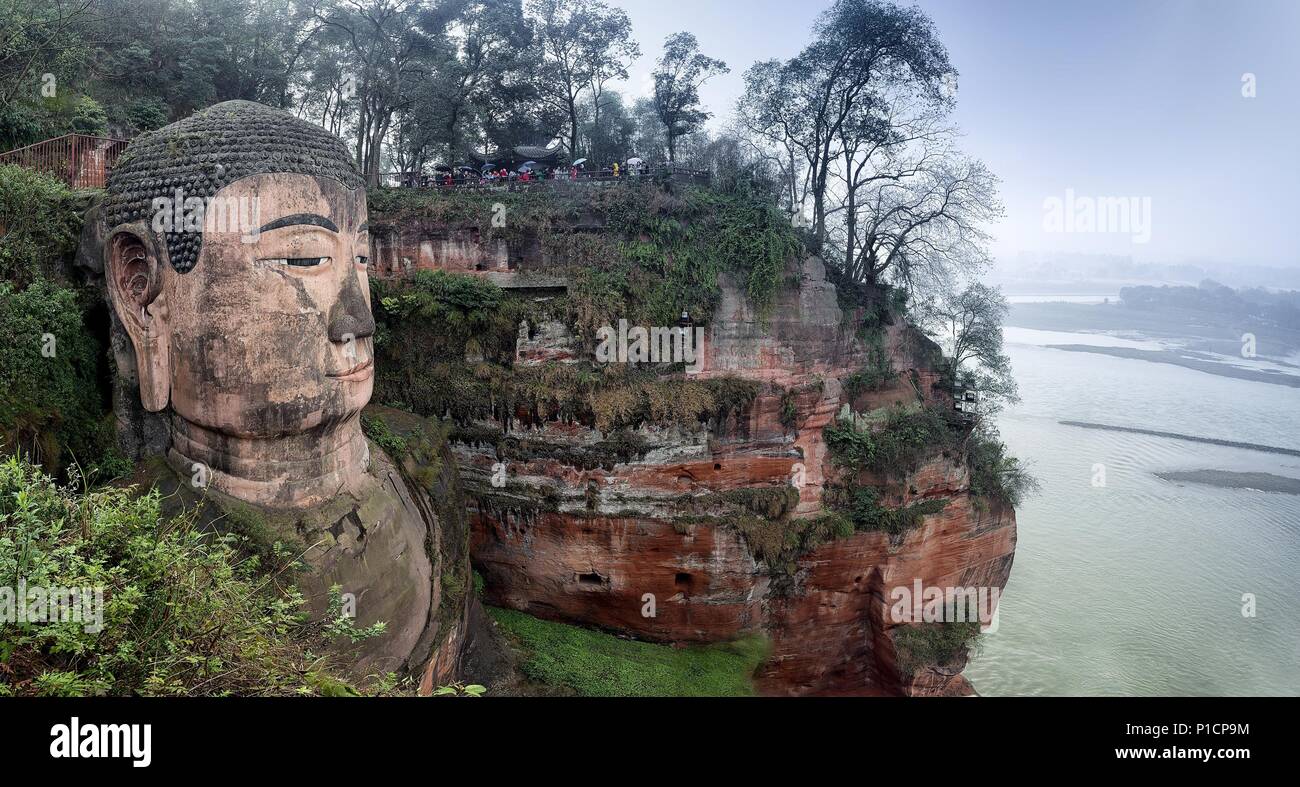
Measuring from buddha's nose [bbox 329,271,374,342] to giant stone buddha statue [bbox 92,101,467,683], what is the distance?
0.04ft

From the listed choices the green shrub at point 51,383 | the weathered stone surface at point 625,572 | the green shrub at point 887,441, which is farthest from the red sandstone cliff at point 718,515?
the green shrub at point 51,383

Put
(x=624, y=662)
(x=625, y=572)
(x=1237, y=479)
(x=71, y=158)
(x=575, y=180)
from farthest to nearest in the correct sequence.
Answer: (x=1237, y=479) < (x=575, y=180) < (x=625, y=572) < (x=624, y=662) < (x=71, y=158)

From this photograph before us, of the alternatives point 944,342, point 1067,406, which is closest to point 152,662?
point 944,342

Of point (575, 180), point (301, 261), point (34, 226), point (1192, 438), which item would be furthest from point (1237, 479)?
point (34, 226)

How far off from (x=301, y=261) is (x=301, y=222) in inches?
14.5

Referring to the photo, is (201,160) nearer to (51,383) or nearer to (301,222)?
(301,222)

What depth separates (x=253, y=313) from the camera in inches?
265

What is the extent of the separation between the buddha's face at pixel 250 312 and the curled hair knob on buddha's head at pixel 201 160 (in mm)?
135

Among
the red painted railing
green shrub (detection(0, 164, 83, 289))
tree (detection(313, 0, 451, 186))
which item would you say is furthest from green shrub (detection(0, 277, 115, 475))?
tree (detection(313, 0, 451, 186))

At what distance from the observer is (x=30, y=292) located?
6.94 meters

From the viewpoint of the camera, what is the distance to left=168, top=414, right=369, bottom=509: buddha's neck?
23.0 feet

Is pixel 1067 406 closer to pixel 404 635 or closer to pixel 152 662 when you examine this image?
pixel 404 635

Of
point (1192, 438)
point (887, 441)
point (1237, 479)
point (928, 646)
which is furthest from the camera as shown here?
point (1192, 438)
